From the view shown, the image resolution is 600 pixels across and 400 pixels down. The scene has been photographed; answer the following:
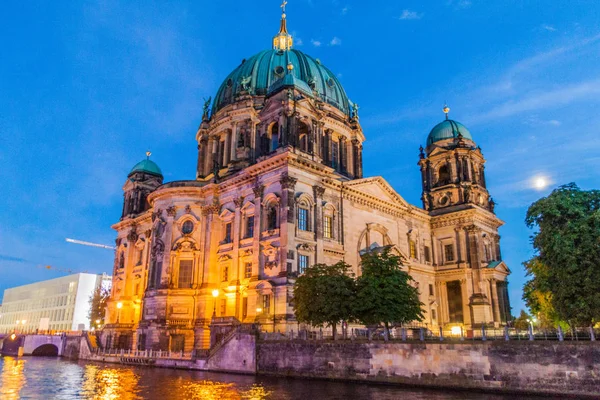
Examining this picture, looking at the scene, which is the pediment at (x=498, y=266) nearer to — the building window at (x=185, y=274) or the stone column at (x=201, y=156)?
the building window at (x=185, y=274)

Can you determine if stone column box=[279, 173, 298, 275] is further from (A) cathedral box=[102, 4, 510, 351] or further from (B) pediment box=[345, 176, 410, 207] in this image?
(B) pediment box=[345, 176, 410, 207]

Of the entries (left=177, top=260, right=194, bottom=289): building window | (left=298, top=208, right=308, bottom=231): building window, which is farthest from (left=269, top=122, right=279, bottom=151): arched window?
(left=177, top=260, right=194, bottom=289): building window

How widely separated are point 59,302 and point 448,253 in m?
87.7

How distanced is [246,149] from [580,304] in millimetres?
35796

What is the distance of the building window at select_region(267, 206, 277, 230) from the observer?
41156 millimetres

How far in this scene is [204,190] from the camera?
48.5 m

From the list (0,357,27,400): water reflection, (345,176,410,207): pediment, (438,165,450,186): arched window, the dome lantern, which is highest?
the dome lantern

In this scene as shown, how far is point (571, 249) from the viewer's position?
24984 millimetres

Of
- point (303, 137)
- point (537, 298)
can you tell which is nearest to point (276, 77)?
point (303, 137)

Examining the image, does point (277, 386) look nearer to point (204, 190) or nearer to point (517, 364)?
point (517, 364)

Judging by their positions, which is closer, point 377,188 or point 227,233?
point 227,233

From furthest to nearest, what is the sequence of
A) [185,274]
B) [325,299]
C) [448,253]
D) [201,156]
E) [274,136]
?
1. [201,156]
2. [448,253]
3. [274,136]
4. [185,274]
5. [325,299]

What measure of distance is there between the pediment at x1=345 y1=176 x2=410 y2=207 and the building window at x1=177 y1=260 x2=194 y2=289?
17.3m

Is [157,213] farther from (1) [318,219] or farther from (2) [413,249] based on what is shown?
(2) [413,249]
